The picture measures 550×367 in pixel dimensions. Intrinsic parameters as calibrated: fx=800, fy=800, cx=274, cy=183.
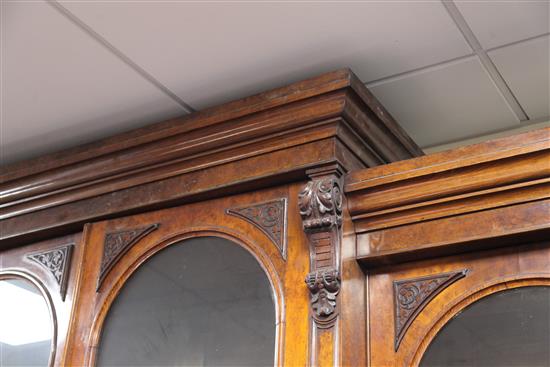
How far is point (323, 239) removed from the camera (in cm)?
133

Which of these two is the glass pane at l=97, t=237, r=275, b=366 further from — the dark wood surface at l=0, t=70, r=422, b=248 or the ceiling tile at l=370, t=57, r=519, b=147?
the ceiling tile at l=370, t=57, r=519, b=147

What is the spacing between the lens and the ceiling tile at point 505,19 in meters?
1.27

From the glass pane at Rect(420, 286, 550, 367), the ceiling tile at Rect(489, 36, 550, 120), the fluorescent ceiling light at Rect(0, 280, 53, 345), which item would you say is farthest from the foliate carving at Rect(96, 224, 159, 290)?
the ceiling tile at Rect(489, 36, 550, 120)

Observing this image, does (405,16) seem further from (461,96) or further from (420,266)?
(420,266)

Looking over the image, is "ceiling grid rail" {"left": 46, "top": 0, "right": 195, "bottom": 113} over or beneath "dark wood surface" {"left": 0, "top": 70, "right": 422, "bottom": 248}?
over

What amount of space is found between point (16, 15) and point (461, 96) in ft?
2.68

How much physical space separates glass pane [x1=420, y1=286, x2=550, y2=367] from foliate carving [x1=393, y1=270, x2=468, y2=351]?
5cm

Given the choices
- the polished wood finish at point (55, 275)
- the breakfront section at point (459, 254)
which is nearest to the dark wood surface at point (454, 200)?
the breakfront section at point (459, 254)

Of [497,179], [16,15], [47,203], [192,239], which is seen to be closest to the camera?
[497,179]

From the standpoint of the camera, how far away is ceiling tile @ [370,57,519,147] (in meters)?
1.46

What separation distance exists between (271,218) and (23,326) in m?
0.61

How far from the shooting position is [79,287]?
5.20 feet

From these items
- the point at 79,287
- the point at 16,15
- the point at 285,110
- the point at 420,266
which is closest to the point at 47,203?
the point at 79,287

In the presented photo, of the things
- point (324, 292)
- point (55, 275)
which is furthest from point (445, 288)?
point (55, 275)
